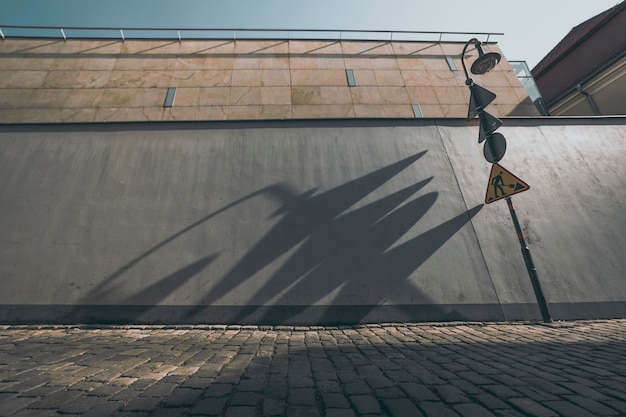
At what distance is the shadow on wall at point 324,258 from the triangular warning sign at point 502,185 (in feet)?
3.43

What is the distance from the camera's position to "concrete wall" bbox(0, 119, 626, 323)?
15.6ft

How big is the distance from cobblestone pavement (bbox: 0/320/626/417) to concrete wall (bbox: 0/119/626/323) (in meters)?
0.80

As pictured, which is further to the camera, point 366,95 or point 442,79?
point 442,79

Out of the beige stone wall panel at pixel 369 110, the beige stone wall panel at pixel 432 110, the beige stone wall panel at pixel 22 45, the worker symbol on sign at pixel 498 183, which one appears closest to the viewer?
the worker symbol on sign at pixel 498 183

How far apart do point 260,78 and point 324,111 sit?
276 centimetres

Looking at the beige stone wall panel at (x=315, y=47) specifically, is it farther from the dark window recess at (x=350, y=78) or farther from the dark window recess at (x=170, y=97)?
the dark window recess at (x=170, y=97)

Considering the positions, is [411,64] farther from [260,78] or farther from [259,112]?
[259,112]

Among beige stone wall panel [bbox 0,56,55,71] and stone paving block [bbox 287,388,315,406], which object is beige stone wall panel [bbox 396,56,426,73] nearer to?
stone paving block [bbox 287,388,315,406]

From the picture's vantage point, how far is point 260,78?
8508 millimetres

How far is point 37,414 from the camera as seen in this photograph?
1693 millimetres

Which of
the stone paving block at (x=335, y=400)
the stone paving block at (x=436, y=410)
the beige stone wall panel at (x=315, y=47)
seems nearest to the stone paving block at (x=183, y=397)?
the stone paving block at (x=335, y=400)

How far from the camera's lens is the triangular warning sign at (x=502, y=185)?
444cm

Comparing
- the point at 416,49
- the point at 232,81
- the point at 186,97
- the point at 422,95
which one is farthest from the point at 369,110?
the point at 186,97

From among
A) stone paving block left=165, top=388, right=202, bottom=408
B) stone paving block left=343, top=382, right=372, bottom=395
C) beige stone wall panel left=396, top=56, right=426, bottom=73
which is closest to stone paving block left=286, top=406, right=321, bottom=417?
stone paving block left=343, top=382, right=372, bottom=395
